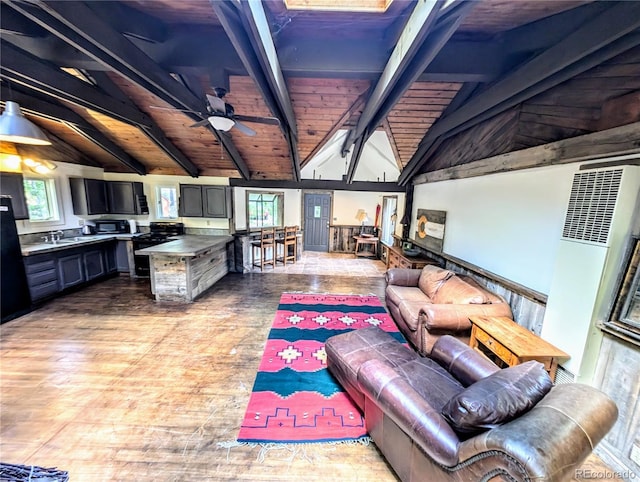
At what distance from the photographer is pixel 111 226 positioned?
5.60 meters

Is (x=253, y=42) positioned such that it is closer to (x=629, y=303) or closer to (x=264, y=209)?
(x=629, y=303)

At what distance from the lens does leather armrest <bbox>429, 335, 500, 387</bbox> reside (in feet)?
5.65

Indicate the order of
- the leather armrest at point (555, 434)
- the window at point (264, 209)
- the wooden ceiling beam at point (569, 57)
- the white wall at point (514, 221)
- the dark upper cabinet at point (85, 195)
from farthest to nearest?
1. the window at point (264, 209)
2. the dark upper cabinet at point (85, 195)
3. the white wall at point (514, 221)
4. the wooden ceiling beam at point (569, 57)
5. the leather armrest at point (555, 434)

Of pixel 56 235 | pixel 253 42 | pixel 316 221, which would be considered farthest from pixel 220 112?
pixel 316 221

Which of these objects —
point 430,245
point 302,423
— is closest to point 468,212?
point 430,245

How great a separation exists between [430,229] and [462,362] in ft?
11.8

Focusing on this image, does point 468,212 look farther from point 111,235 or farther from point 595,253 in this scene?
point 111,235

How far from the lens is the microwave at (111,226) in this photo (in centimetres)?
547

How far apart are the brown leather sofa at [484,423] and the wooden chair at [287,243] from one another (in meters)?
5.07

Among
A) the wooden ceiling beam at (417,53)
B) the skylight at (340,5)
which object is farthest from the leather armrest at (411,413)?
the skylight at (340,5)

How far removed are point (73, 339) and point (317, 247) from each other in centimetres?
662

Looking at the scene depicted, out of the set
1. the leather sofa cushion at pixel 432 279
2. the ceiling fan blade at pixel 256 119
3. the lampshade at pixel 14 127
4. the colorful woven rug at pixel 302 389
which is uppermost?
the ceiling fan blade at pixel 256 119

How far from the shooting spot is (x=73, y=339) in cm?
303

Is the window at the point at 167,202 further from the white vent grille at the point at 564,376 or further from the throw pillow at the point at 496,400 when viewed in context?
the white vent grille at the point at 564,376
